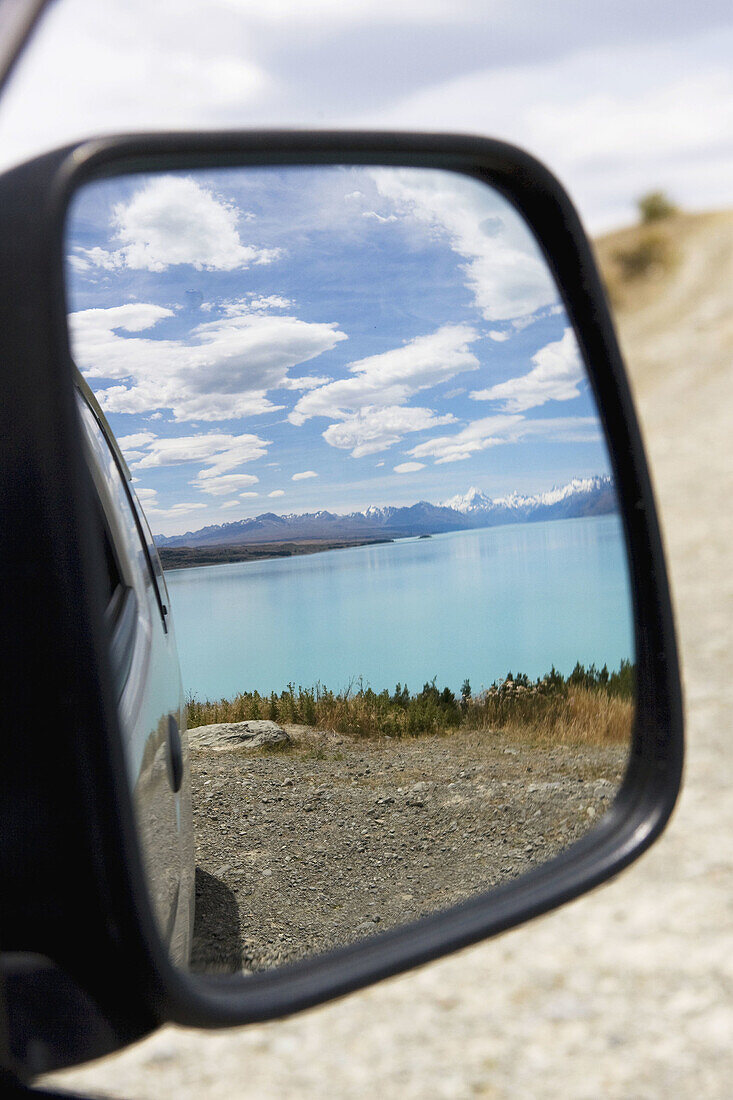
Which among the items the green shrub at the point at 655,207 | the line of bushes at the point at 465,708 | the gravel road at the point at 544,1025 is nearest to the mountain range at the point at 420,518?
the line of bushes at the point at 465,708

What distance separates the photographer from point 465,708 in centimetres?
126

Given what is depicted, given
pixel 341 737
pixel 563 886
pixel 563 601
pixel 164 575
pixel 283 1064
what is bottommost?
pixel 283 1064

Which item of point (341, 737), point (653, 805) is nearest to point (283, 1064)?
point (653, 805)

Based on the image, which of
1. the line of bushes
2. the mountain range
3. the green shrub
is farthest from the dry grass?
the green shrub

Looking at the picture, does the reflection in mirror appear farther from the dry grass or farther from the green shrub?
the green shrub

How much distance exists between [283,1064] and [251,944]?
3.03 metres

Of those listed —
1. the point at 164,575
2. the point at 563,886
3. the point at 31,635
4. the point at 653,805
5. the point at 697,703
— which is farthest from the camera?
the point at 697,703

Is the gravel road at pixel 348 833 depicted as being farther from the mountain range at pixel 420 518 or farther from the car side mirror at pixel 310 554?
the mountain range at pixel 420 518

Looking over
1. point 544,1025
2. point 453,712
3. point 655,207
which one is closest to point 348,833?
point 453,712

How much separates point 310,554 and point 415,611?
8.0 inches

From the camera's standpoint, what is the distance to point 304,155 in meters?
1.13

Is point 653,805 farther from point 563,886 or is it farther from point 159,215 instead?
point 159,215

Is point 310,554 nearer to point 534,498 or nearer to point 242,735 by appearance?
point 242,735

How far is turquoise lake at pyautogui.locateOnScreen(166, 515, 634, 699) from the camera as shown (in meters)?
1.08
